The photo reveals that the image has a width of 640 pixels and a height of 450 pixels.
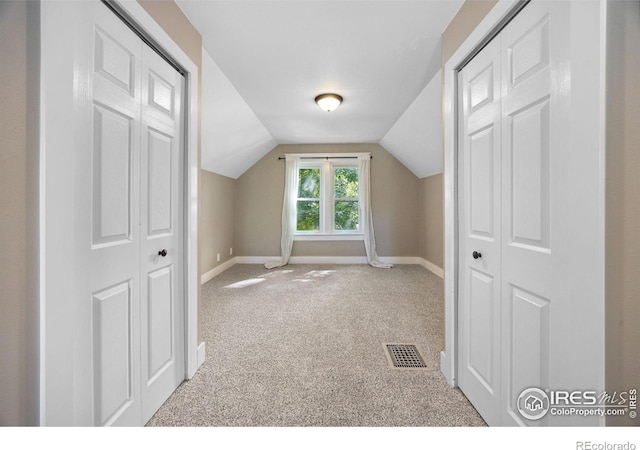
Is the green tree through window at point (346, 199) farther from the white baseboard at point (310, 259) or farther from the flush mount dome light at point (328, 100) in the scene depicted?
the flush mount dome light at point (328, 100)

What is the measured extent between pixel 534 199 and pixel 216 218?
4580 millimetres

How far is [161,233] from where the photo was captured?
1515 millimetres

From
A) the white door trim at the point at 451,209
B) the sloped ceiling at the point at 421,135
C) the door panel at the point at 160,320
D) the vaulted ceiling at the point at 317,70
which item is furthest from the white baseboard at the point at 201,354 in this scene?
the sloped ceiling at the point at 421,135

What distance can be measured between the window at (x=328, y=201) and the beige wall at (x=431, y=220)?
1.27 m

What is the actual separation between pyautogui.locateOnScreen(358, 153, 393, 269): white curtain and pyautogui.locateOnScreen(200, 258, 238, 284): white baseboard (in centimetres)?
277

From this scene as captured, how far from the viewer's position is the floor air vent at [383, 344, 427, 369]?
192 centimetres

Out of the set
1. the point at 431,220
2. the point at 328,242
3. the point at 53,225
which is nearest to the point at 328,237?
the point at 328,242

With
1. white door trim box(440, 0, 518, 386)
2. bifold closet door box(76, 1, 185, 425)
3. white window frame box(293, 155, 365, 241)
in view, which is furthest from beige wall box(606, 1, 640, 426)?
white window frame box(293, 155, 365, 241)

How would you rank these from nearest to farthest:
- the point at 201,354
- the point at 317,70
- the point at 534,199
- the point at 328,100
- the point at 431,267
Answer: the point at 534,199 < the point at 201,354 < the point at 317,70 < the point at 328,100 < the point at 431,267

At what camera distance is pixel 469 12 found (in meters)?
1.56

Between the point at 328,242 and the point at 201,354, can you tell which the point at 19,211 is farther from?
the point at 328,242

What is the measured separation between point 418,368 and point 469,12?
229 centimetres

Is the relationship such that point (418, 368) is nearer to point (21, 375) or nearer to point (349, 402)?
point (349, 402)

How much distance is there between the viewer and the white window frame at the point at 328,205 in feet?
18.5
